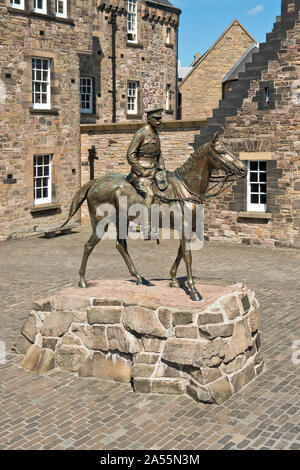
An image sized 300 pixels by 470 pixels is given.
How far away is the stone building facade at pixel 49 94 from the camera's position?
64.4 ft

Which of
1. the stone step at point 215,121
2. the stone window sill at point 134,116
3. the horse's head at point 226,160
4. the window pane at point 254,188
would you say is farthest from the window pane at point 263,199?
the stone window sill at point 134,116

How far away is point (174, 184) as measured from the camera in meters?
8.73

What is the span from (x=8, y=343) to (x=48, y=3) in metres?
15.6

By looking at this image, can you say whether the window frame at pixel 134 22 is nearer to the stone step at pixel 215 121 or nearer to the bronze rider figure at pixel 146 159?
the stone step at pixel 215 121

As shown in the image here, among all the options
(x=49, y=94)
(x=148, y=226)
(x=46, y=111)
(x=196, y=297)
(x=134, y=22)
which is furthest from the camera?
(x=134, y=22)

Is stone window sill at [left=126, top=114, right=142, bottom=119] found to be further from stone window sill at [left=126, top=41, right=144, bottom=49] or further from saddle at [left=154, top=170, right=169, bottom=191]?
saddle at [left=154, top=170, right=169, bottom=191]

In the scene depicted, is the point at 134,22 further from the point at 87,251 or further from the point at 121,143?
the point at 87,251

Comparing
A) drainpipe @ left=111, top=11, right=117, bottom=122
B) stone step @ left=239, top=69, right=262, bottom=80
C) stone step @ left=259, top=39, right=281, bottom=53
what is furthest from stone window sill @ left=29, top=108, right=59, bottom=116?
stone step @ left=259, top=39, right=281, bottom=53

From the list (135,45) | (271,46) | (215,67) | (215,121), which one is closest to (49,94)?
(215,121)

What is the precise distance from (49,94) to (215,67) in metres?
13.9

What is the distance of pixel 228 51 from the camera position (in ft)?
105

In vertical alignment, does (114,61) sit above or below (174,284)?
above

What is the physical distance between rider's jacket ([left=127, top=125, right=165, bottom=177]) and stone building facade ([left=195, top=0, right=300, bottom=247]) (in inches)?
377
